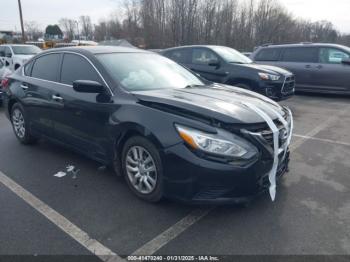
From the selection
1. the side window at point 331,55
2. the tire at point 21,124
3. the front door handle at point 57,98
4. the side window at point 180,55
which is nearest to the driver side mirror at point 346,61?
the side window at point 331,55

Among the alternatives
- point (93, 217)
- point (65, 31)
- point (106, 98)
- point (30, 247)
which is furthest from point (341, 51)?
point (65, 31)

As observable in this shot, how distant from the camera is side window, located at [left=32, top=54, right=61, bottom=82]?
445cm

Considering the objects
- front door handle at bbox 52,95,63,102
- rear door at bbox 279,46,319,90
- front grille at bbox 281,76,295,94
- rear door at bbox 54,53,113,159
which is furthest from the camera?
rear door at bbox 279,46,319,90

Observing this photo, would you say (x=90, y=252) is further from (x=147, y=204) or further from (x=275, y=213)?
(x=275, y=213)

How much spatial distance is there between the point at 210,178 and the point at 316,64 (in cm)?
893

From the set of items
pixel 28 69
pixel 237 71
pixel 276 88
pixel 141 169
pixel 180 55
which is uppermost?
pixel 180 55

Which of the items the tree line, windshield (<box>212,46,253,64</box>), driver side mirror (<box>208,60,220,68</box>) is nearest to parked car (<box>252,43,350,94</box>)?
windshield (<box>212,46,253,64</box>)

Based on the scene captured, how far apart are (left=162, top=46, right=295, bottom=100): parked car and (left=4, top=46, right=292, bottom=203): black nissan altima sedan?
3479 mm

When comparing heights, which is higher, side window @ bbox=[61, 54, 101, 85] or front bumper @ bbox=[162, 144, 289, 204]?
side window @ bbox=[61, 54, 101, 85]

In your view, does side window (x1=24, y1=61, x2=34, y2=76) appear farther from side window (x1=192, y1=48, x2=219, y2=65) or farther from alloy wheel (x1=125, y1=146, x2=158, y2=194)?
side window (x1=192, y1=48, x2=219, y2=65)

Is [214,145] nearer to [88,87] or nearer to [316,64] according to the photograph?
[88,87]

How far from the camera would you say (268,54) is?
1106 centimetres

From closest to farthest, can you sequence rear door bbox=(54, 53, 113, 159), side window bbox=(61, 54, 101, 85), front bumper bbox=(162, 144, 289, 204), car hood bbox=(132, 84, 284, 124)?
1. front bumper bbox=(162, 144, 289, 204)
2. car hood bbox=(132, 84, 284, 124)
3. rear door bbox=(54, 53, 113, 159)
4. side window bbox=(61, 54, 101, 85)

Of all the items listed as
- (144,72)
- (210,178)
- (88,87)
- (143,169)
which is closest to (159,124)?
(143,169)
